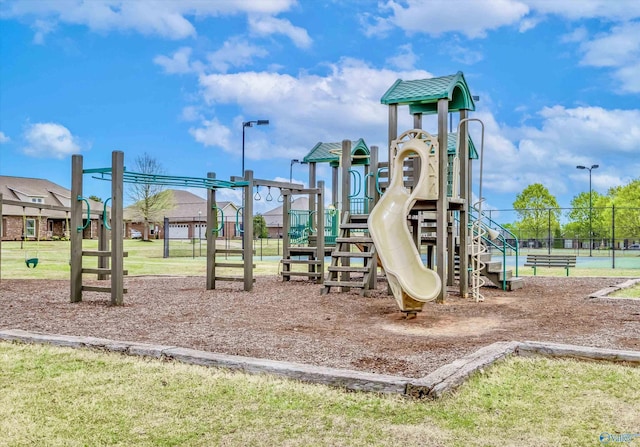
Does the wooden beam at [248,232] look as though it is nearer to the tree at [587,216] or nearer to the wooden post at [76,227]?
the wooden post at [76,227]

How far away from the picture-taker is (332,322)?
884 cm

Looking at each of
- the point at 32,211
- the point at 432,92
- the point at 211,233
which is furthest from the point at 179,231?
the point at 432,92

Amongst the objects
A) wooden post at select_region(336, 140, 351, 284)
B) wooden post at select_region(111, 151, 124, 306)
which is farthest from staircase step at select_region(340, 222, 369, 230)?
wooden post at select_region(111, 151, 124, 306)

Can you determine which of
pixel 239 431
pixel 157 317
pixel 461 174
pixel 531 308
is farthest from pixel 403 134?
pixel 239 431

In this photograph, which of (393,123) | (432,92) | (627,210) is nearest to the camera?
(432,92)

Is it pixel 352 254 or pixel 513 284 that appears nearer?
pixel 352 254

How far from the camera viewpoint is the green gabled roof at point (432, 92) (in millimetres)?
11273

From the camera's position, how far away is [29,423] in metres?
4.23

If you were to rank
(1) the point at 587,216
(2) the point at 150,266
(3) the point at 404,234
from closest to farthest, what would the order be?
(3) the point at 404,234 < (2) the point at 150,266 < (1) the point at 587,216

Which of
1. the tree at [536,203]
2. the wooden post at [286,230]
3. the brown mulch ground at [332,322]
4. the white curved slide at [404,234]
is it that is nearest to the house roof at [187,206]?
the tree at [536,203]

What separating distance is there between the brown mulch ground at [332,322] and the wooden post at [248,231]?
1.22ft

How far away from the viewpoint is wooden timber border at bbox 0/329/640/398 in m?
4.75

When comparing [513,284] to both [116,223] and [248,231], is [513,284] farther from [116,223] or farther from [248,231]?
[116,223]

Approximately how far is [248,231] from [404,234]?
16.4 ft
